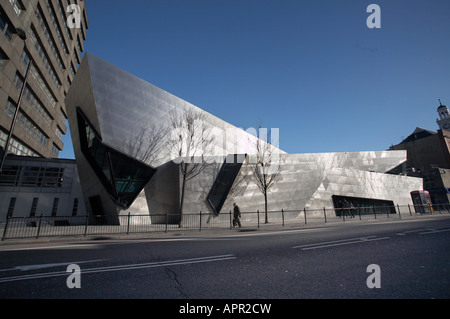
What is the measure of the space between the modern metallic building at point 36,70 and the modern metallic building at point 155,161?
11.3 meters

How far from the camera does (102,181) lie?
62.1 feet

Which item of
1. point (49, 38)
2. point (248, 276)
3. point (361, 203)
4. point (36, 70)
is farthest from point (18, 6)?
point (361, 203)

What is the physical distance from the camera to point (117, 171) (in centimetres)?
1770

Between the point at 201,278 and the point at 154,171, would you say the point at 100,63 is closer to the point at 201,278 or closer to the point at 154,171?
the point at 154,171

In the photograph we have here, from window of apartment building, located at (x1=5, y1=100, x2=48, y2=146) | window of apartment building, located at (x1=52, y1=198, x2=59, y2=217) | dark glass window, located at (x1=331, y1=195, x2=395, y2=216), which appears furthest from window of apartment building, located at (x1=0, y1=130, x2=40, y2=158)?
dark glass window, located at (x1=331, y1=195, x2=395, y2=216)

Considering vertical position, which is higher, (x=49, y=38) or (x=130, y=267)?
(x=49, y=38)

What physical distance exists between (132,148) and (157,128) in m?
3.07

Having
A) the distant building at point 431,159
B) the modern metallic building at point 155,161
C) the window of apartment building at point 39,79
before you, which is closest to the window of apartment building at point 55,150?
the window of apartment building at point 39,79

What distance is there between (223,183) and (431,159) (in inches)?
2340

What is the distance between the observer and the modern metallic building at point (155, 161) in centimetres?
1786

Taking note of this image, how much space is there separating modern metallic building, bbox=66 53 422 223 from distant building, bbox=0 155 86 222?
38.3 ft

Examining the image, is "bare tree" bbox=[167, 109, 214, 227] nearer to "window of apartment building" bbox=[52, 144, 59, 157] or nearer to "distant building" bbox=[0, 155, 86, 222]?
"distant building" bbox=[0, 155, 86, 222]

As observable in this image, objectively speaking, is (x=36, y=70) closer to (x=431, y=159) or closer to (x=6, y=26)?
(x=6, y=26)

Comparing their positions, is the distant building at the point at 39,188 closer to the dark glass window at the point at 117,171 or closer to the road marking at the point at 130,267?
the dark glass window at the point at 117,171
